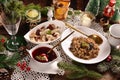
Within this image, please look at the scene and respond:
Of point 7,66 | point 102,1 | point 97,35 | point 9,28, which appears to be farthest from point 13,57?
point 102,1

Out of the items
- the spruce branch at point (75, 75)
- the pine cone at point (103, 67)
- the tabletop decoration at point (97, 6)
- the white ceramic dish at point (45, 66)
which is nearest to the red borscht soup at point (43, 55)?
the white ceramic dish at point (45, 66)

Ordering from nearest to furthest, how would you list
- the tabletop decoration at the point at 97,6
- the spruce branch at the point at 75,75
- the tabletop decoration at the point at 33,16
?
1. the spruce branch at the point at 75,75
2. the tabletop decoration at the point at 33,16
3. the tabletop decoration at the point at 97,6

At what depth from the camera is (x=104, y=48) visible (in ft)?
5.40

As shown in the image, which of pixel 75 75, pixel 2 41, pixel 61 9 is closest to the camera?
pixel 75 75

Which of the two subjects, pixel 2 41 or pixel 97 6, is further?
pixel 97 6

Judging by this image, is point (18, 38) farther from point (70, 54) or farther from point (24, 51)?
point (70, 54)

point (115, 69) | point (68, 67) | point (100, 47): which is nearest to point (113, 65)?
point (115, 69)

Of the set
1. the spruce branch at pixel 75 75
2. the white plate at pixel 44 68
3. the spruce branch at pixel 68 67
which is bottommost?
the spruce branch at pixel 75 75

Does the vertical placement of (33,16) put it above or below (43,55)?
above

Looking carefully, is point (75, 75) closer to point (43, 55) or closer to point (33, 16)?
point (43, 55)

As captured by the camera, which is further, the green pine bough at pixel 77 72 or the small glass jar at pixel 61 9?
the small glass jar at pixel 61 9

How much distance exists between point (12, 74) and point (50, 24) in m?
0.42

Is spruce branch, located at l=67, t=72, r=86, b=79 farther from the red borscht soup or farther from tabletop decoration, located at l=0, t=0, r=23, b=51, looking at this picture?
tabletop decoration, located at l=0, t=0, r=23, b=51

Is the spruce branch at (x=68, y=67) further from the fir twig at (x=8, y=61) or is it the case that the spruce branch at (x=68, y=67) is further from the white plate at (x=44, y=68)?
the fir twig at (x=8, y=61)
